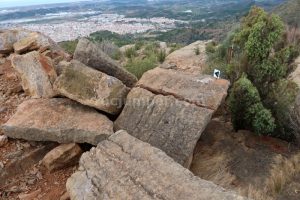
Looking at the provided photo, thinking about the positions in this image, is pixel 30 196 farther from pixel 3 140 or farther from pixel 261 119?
pixel 261 119

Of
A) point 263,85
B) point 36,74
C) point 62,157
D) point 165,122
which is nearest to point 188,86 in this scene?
point 165,122

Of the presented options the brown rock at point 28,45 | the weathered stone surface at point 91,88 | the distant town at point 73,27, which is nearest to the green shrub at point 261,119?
the weathered stone surface at point 91,88

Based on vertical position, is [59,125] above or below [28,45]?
below

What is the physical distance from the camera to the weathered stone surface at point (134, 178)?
4.64m

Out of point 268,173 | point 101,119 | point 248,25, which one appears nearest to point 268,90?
point 248,25

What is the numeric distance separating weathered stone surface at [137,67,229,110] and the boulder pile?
0.02 meters

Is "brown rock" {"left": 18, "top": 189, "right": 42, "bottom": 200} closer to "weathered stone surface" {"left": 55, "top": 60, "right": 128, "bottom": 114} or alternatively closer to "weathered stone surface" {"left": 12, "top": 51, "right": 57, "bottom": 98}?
"weathered stone surface" {"left": 55, "top": 60, "right": 128, "bottom": 114}

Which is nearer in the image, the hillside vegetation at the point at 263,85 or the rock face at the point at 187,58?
the hillside vegetation at the point at 263,85

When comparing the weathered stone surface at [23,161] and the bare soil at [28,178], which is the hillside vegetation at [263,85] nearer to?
the bare soil at [28,178]

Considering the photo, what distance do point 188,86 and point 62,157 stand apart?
A: 242cm

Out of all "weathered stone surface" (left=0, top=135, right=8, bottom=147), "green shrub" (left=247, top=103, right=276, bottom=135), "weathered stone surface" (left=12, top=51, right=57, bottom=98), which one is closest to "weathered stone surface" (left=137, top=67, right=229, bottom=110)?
"green shrub" (left=247, top=103, right=276, bottom=135)

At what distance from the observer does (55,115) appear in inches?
266

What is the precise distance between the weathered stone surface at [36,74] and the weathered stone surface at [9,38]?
8.19ft

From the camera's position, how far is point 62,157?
634 cm
